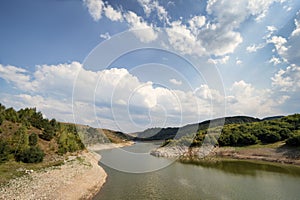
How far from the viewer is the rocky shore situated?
4266 cm

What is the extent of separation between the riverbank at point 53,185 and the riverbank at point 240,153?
29892 mm

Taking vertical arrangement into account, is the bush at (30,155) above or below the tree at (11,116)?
below

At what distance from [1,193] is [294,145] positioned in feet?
169

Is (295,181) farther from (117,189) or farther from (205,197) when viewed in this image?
(117,189)

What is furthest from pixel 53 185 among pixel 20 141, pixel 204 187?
pixel 20 141

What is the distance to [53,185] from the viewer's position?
2080cm

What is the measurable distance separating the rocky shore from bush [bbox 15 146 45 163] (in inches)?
1277

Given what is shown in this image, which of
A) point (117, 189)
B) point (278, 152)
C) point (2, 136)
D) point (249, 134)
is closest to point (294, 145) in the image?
point (278, 152)

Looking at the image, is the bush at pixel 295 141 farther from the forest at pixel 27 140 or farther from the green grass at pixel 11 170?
the green grass at pixel 11 170

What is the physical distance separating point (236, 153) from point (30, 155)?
4534cm

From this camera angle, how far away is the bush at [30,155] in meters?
30.7

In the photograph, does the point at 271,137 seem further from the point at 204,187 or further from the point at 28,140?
the point at 28,140

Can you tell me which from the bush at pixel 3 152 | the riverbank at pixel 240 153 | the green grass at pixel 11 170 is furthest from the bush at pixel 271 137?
the bush at pixel 3 152

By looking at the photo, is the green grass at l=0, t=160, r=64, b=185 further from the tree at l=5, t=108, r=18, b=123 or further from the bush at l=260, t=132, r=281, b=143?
the bush at l=260, t=132, r=281, b=143
